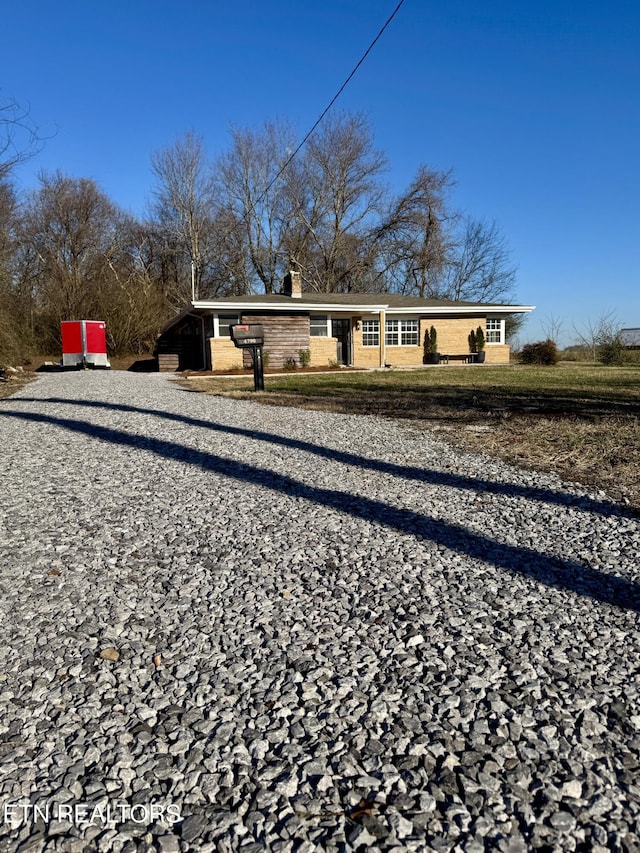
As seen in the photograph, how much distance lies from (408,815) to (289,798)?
0.31 meters

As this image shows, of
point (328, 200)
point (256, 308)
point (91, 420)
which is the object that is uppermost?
point (328, 200)

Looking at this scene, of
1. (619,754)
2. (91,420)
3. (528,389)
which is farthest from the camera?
(528,389)

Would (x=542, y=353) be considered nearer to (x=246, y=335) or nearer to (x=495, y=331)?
(x=495, y=331)

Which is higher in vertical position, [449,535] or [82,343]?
[82,343]

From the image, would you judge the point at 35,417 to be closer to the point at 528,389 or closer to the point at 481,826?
the point at 481,826

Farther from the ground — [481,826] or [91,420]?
[91,420]

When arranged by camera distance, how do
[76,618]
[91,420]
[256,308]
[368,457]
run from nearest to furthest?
1. [76,618]
2. [368,457]
3. [91,420]
4. [256,308]

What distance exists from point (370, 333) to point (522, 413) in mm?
16044

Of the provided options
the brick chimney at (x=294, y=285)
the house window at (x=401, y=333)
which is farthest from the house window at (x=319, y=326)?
the house window at (x=401, y=333)

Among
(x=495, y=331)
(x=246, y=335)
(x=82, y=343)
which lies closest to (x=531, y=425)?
(x=246, y=335)

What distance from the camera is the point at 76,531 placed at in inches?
133

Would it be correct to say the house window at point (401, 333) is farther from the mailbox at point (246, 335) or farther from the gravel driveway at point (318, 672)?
the gravel driveway at point (318, 672)

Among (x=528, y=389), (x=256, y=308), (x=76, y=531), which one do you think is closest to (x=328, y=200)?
(x=256, y=308)

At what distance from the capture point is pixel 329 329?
72.4 ft
